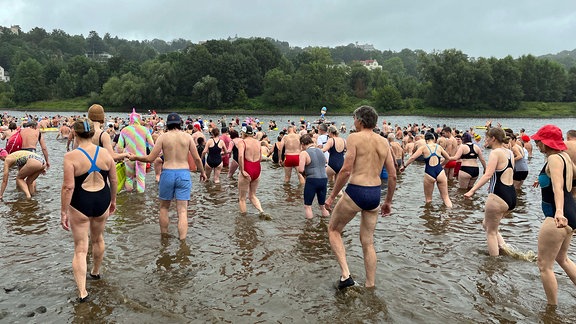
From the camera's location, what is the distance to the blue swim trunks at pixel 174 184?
686 centimetres

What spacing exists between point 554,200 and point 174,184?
527 cm

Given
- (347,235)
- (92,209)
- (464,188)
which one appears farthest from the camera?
(464,188)

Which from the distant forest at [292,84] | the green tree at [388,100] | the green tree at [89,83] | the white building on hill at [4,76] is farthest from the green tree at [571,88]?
the white building on hill at [4,76]

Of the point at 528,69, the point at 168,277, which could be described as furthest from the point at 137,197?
the point at 528,69

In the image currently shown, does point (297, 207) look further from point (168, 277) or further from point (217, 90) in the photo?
point (217, 90)

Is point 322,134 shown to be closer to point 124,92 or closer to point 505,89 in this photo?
point 505,89

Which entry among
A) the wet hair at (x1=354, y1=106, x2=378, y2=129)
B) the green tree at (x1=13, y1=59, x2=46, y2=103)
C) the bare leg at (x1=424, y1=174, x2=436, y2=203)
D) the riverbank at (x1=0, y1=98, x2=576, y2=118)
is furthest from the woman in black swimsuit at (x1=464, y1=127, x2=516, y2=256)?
the green tree at (x1=13, y1=59, x2=46, y2=103)

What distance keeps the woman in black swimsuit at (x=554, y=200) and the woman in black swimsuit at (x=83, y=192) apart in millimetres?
4920

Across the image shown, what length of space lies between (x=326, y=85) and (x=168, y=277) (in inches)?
3130

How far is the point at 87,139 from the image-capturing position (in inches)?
195

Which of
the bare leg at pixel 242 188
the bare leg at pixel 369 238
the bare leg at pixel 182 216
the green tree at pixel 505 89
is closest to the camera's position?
the bare leg at pixel 369 238

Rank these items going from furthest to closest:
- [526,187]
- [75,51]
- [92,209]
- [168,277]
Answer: [75,51]
[526,187]
[168,277]
[92,209]

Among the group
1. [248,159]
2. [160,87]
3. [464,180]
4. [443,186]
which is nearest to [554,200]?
[443,186]

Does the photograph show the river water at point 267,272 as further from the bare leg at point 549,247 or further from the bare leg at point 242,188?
the bare leg at point 549,247
